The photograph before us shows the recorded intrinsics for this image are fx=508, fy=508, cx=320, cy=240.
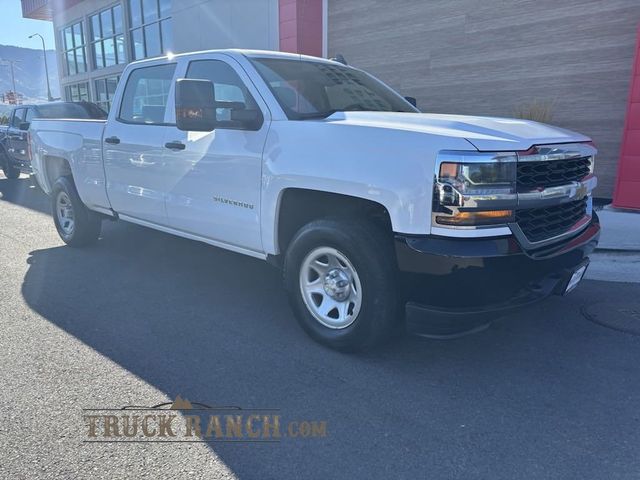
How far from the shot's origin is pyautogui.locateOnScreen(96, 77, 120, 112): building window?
22248 millimetres

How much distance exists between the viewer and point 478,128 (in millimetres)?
2881

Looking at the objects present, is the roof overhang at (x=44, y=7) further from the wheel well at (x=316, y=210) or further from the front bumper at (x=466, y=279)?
the front bumper at (x=466, y=279)

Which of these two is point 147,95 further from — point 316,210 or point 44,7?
point 44,7

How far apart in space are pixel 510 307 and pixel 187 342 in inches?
83.0

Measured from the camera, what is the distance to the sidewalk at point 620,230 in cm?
542

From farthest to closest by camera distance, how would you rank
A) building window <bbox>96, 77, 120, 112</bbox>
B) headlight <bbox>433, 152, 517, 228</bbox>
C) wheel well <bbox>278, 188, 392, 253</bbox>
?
1. building window <bbox>96, 77, 120, 112</bbox>
2. wheel well <bbox>278, 188, 392, 253</bbox>
3. headlight <bbox>433, 152, 517, 228</bbox>

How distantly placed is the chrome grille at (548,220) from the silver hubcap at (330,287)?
995 millimetres

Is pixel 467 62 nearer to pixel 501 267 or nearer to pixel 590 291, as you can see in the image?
pixel 590 291

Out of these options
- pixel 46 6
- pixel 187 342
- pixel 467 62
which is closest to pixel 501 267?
pixel 187 342

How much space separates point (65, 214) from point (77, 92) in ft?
75.0

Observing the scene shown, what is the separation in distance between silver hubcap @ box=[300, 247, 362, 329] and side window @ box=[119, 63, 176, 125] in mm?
2106

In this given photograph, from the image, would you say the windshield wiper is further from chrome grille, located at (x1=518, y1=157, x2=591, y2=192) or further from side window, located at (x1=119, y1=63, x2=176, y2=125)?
side window, located at (x1=119, y1=63, x2=176, y2=125)

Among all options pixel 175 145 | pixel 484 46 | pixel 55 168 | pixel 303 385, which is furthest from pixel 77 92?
pixel 303 385

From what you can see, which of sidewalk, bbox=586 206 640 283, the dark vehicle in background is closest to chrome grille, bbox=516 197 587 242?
sidewalk, bbox=586 206 640 283
